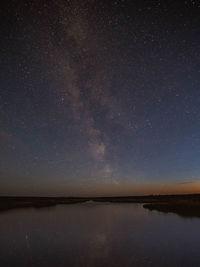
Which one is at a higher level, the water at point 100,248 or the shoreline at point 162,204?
the shoreline at point 162,204

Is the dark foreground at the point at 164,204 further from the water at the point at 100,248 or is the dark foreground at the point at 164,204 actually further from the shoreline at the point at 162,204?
the water at the point at 100,248

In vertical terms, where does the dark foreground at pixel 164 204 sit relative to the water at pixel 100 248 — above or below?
above

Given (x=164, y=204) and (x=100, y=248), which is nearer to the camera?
(x=100, y=248)

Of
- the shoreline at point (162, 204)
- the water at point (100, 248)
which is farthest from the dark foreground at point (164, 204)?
the water at point (100, 248)

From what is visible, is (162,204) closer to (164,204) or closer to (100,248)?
(164,204)

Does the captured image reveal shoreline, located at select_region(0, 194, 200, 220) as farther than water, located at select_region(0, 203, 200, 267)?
Yes

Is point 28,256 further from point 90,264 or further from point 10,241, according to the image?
A: point 10,241

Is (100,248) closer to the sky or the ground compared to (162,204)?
closer to the ground

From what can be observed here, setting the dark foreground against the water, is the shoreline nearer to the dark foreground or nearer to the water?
the dark foreground

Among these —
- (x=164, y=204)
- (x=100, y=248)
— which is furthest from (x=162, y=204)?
(x=100, y=248)

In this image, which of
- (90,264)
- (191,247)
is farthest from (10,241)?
(191,247)

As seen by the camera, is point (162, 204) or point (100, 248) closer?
point (100, 248)

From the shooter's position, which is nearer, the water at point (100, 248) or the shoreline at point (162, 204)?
the water at point (100, 248)

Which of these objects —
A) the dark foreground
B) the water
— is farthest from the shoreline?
the water
